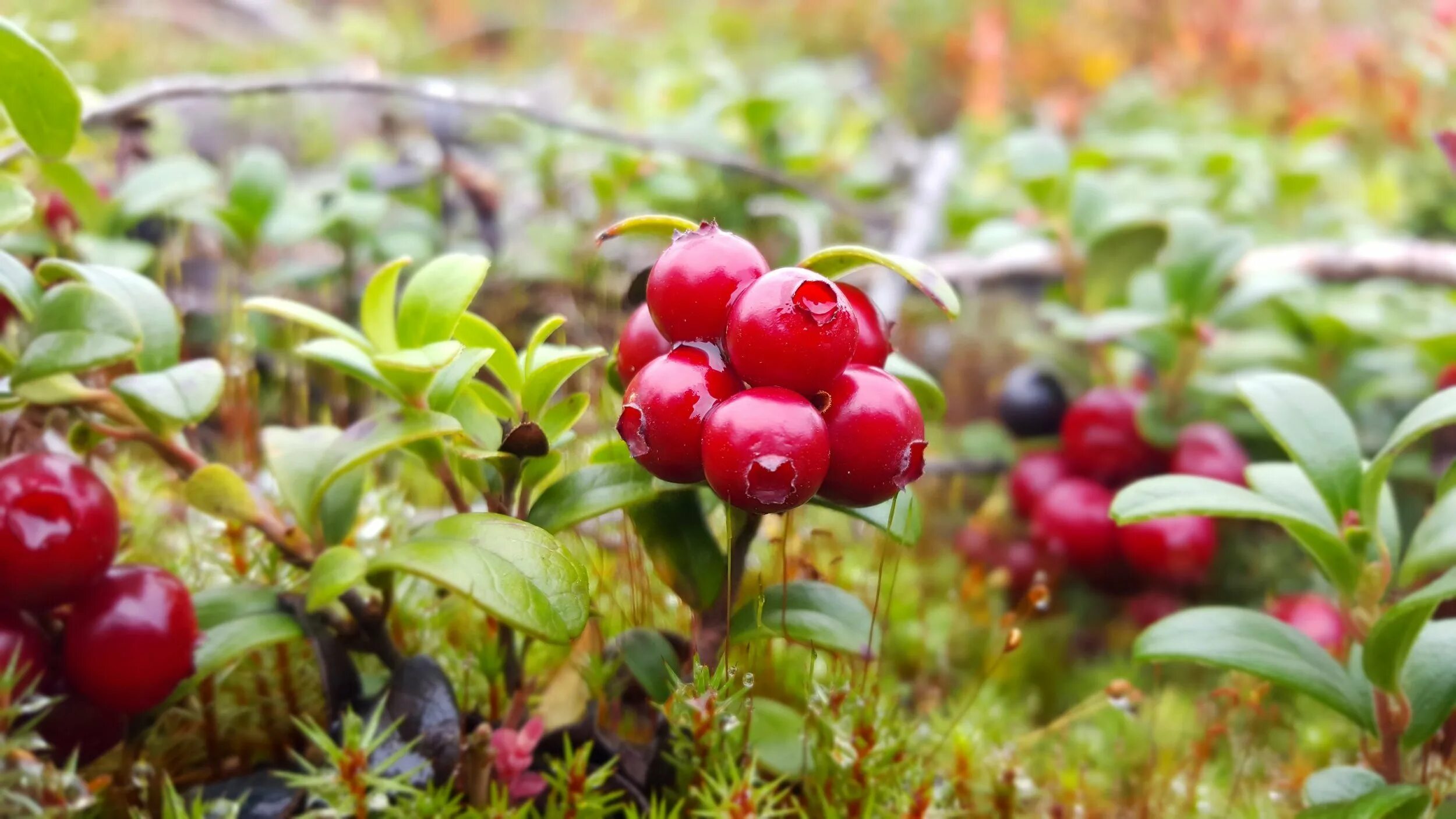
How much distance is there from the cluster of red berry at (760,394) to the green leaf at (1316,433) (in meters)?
0.56

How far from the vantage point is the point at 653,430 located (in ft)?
3.16

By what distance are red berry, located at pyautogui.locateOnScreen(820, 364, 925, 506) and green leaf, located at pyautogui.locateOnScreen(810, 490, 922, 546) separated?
98mm

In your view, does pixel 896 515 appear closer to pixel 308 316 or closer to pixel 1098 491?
pixel 308 316

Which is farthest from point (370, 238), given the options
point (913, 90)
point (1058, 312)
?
point (913, 90)

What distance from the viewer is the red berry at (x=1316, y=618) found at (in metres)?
1.84

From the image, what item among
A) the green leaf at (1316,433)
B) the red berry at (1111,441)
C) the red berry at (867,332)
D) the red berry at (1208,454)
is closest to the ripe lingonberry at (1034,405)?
the red berry at (1111,441)

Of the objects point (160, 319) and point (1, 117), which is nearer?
point (160, 319)

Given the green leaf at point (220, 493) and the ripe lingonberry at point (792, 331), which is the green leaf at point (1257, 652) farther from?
the green leaf at point (220, 493)

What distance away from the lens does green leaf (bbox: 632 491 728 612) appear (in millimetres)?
1158

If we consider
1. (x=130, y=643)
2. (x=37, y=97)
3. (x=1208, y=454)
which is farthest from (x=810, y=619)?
(x=1208, y=454)

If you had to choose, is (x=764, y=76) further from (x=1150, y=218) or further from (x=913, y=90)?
(x=1150, y=218)

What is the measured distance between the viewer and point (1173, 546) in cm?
208

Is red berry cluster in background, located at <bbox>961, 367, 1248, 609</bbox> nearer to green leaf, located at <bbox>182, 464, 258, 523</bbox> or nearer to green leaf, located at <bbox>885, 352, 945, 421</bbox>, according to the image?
green leaf, located at <bbox>885, 352, 945, 421</bbox>

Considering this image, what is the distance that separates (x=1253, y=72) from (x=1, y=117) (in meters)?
5.49
